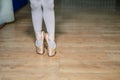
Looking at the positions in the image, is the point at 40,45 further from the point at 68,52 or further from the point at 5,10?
the point at 5,10

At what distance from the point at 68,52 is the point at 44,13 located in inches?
17.1

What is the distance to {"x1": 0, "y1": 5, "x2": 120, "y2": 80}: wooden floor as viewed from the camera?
171 centimetres

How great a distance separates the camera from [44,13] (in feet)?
6.23

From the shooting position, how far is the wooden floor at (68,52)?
171 centimetres

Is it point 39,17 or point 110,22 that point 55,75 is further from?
point 110,22

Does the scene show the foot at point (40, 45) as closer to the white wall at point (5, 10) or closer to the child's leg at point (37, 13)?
the child's leg at point (37, 13)

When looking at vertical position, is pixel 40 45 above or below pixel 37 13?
below

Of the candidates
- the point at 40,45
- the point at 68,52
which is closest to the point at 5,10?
the point at 40,45

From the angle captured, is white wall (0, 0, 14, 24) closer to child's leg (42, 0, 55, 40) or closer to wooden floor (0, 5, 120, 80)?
wooden floor (0, 5, 120, 80)

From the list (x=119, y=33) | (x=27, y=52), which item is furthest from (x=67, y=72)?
(x=119, y=33)

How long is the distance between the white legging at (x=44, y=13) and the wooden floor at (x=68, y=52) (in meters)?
0.27

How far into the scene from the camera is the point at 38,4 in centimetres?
187

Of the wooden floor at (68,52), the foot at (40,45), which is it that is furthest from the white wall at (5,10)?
the foot at (40,45)

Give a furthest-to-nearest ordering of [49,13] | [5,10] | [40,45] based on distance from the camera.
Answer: [5,10], [40,45], [49,13]
